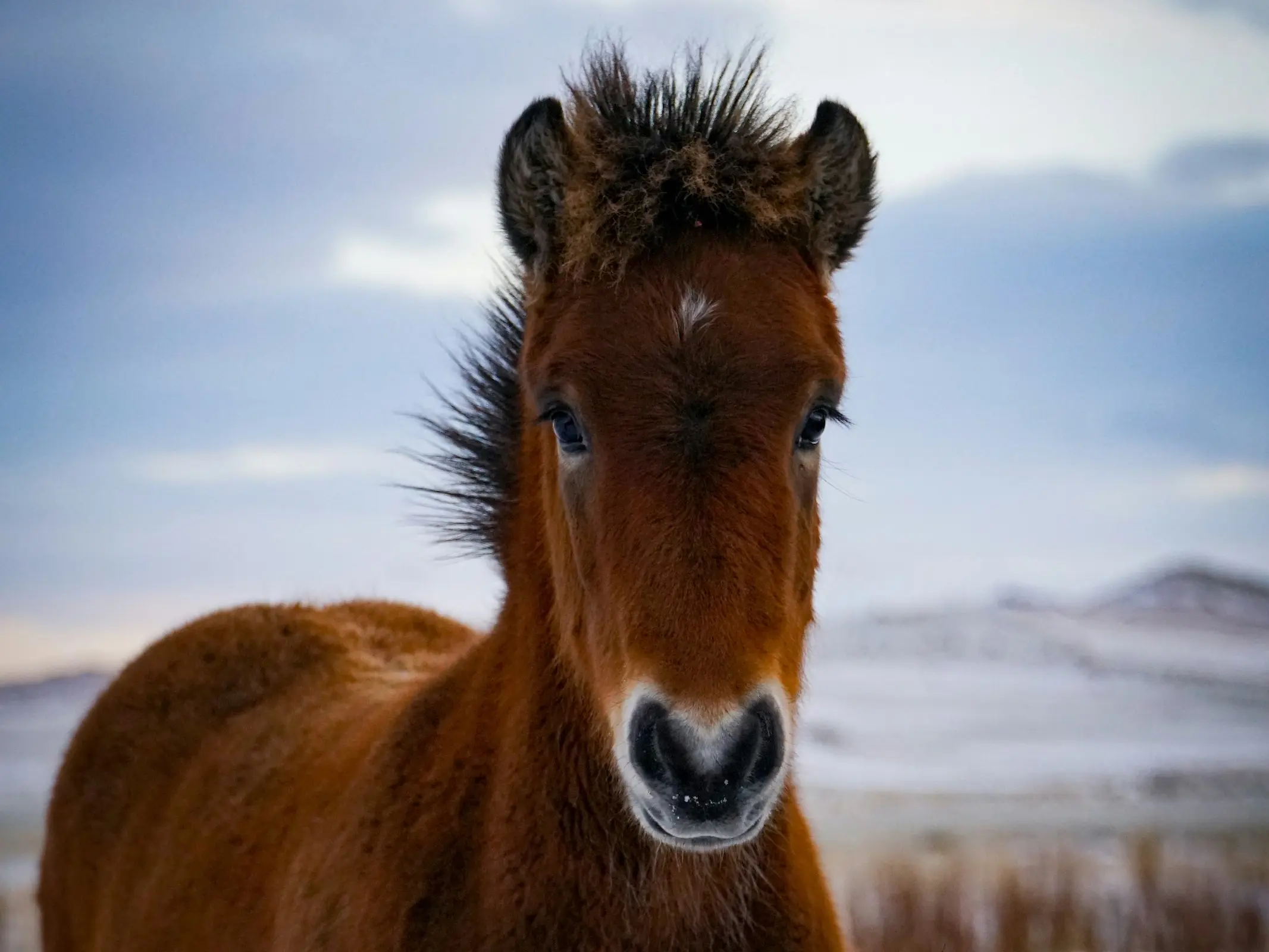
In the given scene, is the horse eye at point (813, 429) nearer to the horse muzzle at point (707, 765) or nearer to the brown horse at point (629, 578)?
the brown horse at point (629, 578)

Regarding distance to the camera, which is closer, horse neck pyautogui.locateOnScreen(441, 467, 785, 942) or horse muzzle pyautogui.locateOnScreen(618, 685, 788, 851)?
horse muzzle pyautogui.locateOnScreen(618, 685, 788, 851)

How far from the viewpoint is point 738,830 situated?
Answer: 86.7 inches

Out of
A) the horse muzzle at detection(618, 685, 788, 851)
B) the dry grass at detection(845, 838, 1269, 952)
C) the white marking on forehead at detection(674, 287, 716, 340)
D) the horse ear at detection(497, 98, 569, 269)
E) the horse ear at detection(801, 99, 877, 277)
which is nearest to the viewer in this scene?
the horse muzzle at detection(618, 685, 788, 851)

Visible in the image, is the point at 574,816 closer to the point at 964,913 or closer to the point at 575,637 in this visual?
the point at 575,637

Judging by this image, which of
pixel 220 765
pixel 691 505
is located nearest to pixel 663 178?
pixel 691 505

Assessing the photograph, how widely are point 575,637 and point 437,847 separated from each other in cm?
63

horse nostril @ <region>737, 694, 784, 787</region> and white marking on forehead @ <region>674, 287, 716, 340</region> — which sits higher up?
white marking on forehead @ <region>674, 287, 716, 340</region>

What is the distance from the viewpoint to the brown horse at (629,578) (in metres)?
2.30

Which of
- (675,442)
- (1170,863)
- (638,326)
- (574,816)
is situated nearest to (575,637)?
(574,816)

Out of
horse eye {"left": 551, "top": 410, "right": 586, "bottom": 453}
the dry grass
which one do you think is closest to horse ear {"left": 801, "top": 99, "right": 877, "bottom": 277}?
horse eye {"left": 551, "top": 410, "right": 586, "bottom": 453}

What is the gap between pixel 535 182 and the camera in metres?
2.90

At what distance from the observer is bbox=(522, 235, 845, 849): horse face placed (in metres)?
2.19

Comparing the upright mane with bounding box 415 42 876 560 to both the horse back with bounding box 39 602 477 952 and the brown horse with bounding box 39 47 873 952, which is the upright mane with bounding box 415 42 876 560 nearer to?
the brown horse with bounding box 39 47 873 952

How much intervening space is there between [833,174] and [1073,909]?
630cm
